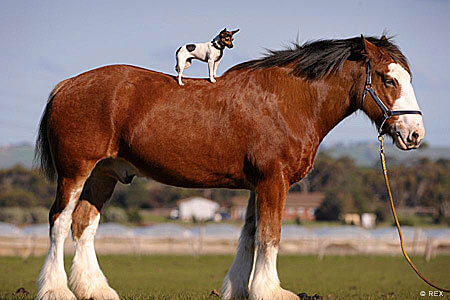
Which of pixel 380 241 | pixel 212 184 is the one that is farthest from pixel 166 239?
pixel 212 184

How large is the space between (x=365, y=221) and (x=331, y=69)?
9370 cm

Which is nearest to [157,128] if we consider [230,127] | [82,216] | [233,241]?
[230,127]

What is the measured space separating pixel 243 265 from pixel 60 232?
7.49ft

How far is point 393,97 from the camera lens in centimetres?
715

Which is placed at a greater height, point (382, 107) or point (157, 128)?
point (382, 107)

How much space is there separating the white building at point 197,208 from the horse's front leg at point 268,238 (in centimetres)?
11053

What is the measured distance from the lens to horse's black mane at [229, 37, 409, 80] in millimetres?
7340

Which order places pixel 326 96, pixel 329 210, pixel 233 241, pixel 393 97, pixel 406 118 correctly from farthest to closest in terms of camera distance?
pixel 329 210
pixel 233 241
pixel 326 96
pixel 393 97
pixel 406 118

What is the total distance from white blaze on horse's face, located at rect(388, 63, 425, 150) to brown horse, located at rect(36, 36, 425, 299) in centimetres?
1

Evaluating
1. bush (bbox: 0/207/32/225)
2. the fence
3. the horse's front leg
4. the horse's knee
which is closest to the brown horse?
the horse's front leg

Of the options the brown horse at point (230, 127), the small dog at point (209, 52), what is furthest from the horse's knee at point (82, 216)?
the small dog at point (209, 52)

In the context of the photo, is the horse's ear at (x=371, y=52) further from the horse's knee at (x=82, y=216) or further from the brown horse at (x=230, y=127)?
the horse's knee at (x=82, y=216)

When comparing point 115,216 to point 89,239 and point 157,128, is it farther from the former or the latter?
point 157,128

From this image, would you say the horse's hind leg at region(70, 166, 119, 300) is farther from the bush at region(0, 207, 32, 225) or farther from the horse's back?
the bush at region(0, 207, 32, 225)
